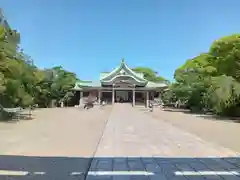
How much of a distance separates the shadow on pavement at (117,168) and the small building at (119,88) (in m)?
35.1

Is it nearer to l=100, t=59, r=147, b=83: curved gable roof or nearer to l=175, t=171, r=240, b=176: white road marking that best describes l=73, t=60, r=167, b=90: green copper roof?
l=100, t=59, r=147, b=83: curved gable roof

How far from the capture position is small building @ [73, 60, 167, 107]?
1703 inches

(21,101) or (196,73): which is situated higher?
(196,73)

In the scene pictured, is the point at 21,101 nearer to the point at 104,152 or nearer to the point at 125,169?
the point at 104,152

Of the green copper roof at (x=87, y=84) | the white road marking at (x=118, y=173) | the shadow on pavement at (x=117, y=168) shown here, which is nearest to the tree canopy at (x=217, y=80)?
the shadow on pavement at (x=117, y=168)

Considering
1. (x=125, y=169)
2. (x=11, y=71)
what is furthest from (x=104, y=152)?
(x=11, y=71)

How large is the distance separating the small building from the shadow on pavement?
35.1m

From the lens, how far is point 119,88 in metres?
43.3

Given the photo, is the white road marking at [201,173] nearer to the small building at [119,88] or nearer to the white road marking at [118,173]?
the white road marking at [118,173]

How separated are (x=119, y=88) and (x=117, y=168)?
3768cm

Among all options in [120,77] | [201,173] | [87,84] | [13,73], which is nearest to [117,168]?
[201,173]

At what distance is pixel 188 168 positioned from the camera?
18.8 feet

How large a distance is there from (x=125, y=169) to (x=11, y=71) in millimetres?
11168

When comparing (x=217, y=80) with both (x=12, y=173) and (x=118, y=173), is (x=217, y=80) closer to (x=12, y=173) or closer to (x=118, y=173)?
(x=118, y=173)
